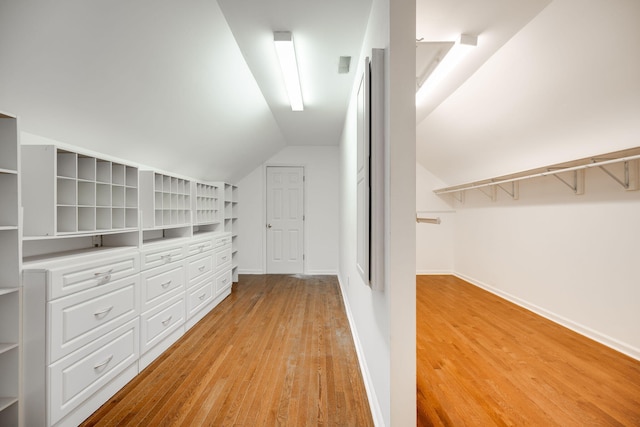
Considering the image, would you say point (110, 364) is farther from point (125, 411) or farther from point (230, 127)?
point (230, 127)

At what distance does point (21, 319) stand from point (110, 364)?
2.15 ft

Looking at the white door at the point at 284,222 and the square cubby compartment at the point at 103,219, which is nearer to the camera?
the square cubby compartment at the point at 103,219

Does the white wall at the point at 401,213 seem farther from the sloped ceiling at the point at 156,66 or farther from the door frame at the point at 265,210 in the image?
the door frame at the point at 265,210

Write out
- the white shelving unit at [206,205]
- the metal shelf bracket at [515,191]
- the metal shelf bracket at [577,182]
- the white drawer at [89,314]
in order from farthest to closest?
the metal shelf bracket at [515,191], the white shelving unit at [206,205], the metal shelf bracket at [577,182], the white drawer at [89,314]

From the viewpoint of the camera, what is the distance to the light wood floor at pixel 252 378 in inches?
73.0

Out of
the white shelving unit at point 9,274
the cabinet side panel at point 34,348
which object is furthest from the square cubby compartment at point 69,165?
the cabinet side panel at point 34,348

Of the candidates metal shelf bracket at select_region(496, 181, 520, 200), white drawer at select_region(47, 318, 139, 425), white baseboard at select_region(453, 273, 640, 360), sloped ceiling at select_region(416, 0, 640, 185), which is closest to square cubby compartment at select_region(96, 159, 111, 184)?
white drawer at select_region(47, 318, 139, 425)

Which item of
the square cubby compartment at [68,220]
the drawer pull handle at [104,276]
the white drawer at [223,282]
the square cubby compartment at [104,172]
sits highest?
the square cubby compartment at [104,172]

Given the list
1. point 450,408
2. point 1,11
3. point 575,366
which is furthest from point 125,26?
point 575,366

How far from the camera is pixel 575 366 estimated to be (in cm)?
236

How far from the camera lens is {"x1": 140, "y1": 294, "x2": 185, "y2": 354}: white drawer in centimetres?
244

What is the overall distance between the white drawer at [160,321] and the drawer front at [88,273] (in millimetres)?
453

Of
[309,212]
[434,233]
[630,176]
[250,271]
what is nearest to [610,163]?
[630,176]

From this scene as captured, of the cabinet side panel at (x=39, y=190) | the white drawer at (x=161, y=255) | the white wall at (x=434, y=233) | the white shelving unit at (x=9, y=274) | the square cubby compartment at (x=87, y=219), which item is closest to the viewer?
the white shelving unit at (x=9, y=274)
